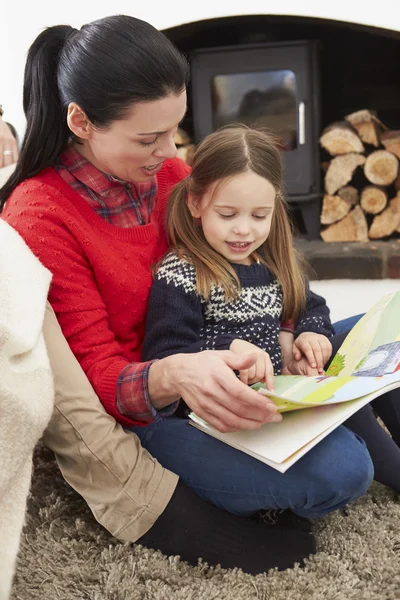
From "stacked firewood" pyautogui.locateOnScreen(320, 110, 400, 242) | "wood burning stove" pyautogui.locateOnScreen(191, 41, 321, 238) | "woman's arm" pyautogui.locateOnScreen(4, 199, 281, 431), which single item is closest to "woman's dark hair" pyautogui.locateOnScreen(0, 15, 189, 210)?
"woman's arm" pyautogui.locateOnScreen(4, 199, 281, 431)

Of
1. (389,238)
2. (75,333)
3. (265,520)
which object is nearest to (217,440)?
(265,520)

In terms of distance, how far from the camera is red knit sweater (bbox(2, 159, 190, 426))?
1.08 metres

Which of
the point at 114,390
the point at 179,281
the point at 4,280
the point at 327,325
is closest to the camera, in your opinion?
the point at 4,280

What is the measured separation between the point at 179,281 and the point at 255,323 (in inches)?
6.0

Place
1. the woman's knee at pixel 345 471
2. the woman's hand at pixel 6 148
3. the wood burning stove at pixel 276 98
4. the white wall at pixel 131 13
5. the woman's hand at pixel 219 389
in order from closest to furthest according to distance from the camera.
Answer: the woman's hand at pixel 219 389
the woman's knee at pixel 345 471
the woman's hand at pixel 6 148
the white wall at pixel 131 13
the wood burning stove at pixel 276 98

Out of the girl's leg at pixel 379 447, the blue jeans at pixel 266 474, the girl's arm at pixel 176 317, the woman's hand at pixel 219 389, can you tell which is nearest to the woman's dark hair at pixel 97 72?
the girl's arm at pixel 176 317

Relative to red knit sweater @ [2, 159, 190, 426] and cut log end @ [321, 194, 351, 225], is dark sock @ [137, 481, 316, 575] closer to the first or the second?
red knit sweater @ [2, 159, 190, 426]

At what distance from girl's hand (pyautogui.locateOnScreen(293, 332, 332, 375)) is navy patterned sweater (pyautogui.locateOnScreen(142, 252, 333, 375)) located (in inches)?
1.5

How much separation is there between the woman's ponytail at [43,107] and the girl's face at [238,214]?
0.86 ft

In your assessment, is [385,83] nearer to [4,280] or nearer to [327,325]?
[327,325]

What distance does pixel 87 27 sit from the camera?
1069mm

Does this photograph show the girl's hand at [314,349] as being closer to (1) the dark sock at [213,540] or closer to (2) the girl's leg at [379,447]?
(2) the girl's leg at [379,447]

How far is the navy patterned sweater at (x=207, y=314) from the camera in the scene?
3.75ft

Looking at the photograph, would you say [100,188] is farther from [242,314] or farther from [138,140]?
[242,314]
